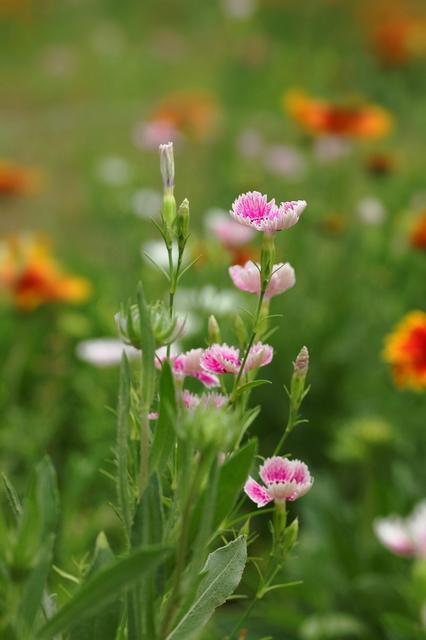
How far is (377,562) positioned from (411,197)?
1.60m

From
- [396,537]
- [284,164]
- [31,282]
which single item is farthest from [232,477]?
[284,164]

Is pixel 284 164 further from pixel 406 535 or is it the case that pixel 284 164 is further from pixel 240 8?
pixel 240 8

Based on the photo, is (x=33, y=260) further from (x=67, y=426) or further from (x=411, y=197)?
(x=411, y=197)

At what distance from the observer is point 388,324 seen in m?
1.80

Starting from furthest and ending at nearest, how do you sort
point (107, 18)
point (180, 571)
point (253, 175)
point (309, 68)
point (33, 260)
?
point (107, 18)
point (309, 68)
point (253, 175)
point (33, 260)
point (180, 571)

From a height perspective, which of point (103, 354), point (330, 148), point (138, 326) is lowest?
point (330, 148)

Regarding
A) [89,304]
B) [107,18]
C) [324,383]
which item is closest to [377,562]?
[324,383]

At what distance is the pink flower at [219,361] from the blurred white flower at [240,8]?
5.07 m

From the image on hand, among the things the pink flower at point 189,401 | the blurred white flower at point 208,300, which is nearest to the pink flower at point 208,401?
the pink flower at point 189,401

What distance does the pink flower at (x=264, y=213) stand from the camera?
39 centimetres

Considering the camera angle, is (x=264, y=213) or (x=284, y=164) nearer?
(x=264, y=213)

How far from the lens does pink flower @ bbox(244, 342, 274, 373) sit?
423 mm

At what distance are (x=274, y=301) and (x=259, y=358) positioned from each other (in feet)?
4.35

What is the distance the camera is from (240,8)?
524 centimetres
